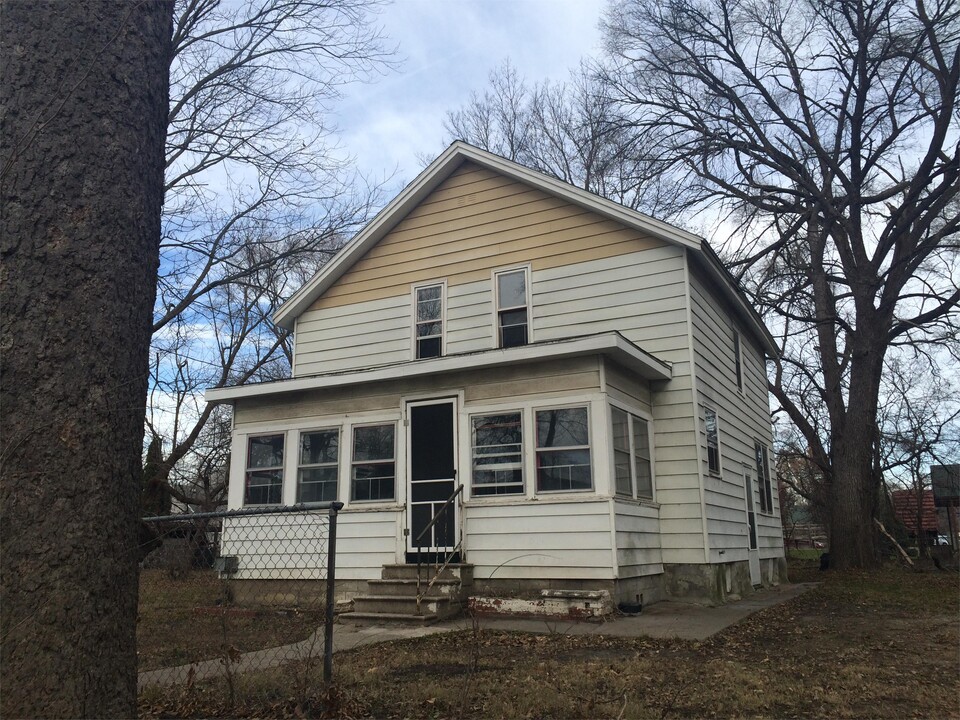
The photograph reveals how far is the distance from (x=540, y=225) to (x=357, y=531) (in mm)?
5918

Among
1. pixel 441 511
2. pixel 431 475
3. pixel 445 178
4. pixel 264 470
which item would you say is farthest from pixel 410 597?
pixel 445 178

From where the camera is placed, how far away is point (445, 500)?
11.3m

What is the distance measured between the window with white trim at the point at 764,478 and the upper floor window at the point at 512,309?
647 cm

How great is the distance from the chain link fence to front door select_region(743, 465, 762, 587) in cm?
793

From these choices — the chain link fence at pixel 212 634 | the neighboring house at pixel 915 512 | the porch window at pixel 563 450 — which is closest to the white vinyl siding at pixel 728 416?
the porch window at pixel 563 450

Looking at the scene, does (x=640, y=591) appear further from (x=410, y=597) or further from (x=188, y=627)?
(x=188, y=627)

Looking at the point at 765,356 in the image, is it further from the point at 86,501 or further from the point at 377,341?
the point at 86,501

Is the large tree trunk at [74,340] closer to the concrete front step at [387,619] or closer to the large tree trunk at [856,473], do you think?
the concrete front step at [387,619]

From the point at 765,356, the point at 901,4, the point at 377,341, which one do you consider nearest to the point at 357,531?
the point at 377,341

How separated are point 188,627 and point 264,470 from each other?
4.54 meters

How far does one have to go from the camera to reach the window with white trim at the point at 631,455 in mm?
10500

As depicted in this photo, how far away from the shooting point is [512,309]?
13.1m

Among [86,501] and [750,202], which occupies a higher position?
[750,202]

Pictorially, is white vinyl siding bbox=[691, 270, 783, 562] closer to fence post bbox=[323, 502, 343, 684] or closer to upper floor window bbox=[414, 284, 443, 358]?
upper floor window bbox=[414, 284, 443, 358]
